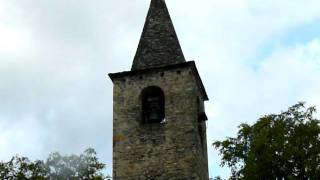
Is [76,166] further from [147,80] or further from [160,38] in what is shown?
[160,38]

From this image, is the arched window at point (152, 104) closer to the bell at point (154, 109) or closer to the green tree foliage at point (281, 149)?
the bell at point (154, 109)

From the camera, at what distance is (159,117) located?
18.0 metres

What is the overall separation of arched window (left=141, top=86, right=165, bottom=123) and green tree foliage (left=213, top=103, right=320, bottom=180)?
269cm

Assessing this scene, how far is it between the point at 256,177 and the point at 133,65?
20.2 feet

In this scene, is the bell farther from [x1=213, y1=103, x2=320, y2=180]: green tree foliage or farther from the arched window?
[x1=213, y1=103, x2=320, y2=180]: green tree foliage

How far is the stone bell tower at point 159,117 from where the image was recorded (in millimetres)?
16844

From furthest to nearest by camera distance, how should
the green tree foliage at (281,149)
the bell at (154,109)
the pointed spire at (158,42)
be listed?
1. the pointed spire at (158,42)
2. the bell at (154,109)
3. the green tree foliage at (281,149)

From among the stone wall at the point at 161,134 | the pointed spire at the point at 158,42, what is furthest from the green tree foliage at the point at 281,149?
the pointed spire at the point at 158,42

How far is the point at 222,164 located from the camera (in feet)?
56.5

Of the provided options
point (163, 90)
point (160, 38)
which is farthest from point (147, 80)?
point (160, 38)

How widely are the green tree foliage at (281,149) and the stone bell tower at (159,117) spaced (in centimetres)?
146

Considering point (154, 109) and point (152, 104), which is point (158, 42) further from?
point (154, 109)

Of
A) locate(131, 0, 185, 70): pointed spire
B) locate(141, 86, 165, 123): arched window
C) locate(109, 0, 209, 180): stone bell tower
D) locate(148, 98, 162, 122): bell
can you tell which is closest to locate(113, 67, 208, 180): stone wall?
locate(109, 0, 209, 180): stone bell tower

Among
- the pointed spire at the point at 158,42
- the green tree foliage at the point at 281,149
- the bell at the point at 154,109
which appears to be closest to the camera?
the green tree foliage at the point at 281,149
